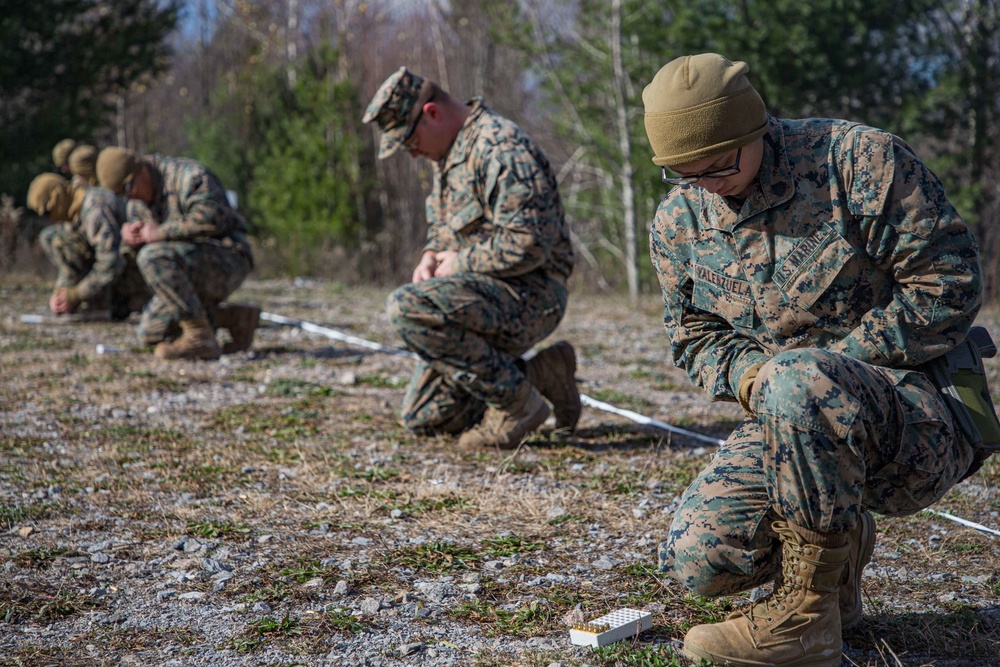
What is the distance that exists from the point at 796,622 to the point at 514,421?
251 cm

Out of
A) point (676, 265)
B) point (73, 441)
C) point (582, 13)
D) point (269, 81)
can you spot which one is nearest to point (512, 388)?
point (676, 265)

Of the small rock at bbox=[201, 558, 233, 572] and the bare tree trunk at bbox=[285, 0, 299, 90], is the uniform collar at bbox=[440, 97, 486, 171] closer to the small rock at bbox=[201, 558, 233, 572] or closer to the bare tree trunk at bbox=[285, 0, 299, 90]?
the small rock at bbox=[201, 558, 233, 572]

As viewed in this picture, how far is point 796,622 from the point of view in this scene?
248 cm

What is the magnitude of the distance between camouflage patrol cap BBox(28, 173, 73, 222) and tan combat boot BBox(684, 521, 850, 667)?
30.5 ft

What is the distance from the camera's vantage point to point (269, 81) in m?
19.2

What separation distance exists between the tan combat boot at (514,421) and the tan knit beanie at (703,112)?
240cm

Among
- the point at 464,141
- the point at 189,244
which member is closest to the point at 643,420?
the point at 464,141

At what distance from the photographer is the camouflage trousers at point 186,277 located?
7504mm

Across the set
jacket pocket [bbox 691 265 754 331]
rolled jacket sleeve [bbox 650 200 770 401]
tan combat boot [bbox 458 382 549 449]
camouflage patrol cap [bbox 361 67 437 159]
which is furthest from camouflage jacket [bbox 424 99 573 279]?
jacket pocket [bbox 691 265 754 331]

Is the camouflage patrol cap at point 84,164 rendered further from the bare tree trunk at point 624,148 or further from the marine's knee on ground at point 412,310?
the marine's knee on ground at point 412,310

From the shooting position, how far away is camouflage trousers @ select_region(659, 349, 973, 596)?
2369 millimetres

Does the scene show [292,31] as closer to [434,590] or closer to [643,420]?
[643,420]

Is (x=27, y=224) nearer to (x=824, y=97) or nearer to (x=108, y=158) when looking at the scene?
(x=108, y=158)

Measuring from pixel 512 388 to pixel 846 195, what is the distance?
238cm
